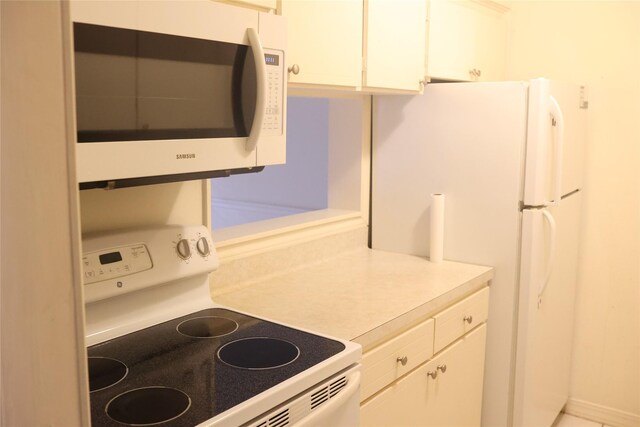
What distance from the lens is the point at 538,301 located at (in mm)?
2523

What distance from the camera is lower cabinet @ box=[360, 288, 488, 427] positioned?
1907 mm

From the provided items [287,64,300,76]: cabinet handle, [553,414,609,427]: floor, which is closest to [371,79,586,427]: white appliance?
[553,414,609,427]: floor

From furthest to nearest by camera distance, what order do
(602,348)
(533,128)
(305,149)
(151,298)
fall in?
1. (305,149)
2. (602,348)
3. (533,128)
4. (151,298)

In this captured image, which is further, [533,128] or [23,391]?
[533,128]

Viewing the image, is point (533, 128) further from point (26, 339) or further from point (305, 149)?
point (26, 339)

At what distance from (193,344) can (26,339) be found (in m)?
0.93

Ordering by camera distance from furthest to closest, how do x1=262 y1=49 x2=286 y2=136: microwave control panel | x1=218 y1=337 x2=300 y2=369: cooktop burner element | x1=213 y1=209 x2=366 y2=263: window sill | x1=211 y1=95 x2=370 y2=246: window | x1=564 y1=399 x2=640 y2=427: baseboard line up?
x1=564 y1=399 x2=640 y2=427: baseboard, x1=211 y1=95 x2=370 y2=246: window, x1=213 y1=209 x2=366 y2=263: window sill, x1=262 y1=49 x2=286 y2=136: microwave control panel, x1=218 y1=337 x2=300 y2=369: cooktop burner element

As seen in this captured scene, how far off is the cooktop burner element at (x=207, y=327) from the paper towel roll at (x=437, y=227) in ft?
3.59

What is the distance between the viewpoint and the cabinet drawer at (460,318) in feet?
7.09

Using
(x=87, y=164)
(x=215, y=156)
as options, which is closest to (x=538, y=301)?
(x=215, y=156)

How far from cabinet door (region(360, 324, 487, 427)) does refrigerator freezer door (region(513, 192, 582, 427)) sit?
17cm

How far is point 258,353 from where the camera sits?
1.51 m

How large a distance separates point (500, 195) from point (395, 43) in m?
0.72

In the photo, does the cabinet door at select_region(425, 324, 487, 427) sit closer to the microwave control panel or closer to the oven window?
the microwave control panel
